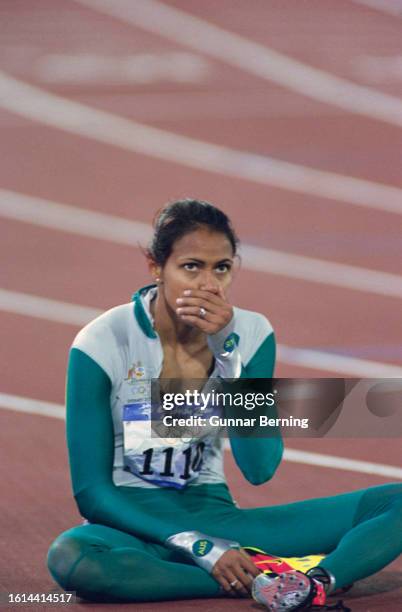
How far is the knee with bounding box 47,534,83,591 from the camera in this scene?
3.26 meters

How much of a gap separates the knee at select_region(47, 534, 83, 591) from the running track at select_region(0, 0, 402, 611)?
3.5 inches

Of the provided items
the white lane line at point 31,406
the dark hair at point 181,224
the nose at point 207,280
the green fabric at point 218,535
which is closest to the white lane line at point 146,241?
the white lane line at point 31,406

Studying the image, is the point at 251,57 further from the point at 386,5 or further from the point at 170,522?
the point at 170,522

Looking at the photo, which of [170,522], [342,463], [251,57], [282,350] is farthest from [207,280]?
[251,57]

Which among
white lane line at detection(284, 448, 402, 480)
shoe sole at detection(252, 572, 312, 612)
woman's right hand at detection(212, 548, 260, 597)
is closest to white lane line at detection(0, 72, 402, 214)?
white lane line at detection(284, 448, 402, 480)

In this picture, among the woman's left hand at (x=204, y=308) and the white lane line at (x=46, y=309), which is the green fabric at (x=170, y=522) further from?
the white lane line at (x=46, y=309)

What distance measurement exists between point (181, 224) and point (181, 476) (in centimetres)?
66

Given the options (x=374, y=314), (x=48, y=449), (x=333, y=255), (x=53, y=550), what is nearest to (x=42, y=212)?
(x=333, y=255)

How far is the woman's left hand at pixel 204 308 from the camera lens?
329 cm

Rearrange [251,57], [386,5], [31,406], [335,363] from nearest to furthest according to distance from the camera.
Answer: [31,406] < [335,363] < [251,57] < [386,5]

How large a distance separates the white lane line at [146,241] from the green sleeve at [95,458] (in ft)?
12.9

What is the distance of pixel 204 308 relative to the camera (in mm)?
3303

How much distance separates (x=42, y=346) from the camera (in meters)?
Result: 6.39

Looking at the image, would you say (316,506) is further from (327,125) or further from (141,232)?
(327,125)
